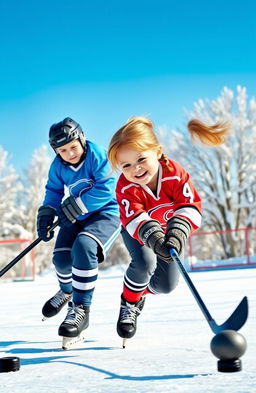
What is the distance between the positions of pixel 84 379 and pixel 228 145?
1810 cm

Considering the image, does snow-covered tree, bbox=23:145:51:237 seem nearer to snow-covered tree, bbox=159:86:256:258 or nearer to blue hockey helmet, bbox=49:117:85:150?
snow-covered tree, bbox=159:86:256:258

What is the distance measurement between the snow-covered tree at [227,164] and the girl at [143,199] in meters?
16.6

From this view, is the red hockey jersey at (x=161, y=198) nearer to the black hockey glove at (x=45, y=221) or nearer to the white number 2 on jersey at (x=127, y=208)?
the white number 2 on jersey at (x=127, y=208)

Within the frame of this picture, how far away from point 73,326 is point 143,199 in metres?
0.63

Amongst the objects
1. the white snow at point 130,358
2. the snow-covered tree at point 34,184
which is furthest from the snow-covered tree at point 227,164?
the white snow at point 130,358

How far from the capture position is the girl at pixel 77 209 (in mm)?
2549

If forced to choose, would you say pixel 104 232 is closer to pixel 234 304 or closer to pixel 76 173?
pixel 76 173

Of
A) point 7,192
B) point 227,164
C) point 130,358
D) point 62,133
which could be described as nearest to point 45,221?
point 62,133

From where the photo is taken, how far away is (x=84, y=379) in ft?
5.05

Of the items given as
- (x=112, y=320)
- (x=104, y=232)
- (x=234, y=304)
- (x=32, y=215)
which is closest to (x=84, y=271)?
(x=104, y=232)

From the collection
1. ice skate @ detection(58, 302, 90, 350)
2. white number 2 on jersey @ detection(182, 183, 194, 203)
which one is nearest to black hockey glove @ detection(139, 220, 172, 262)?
white number 2 on jersey @ detection(182, 183, 194, 203)

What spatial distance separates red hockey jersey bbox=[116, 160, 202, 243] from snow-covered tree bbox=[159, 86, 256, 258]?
54.5ft

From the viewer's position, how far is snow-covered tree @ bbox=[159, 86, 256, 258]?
62.1 feet

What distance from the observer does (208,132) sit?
265 cm
